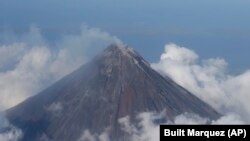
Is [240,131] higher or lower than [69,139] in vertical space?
lower

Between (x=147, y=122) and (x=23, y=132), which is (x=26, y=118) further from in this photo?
(x=147, y=122)

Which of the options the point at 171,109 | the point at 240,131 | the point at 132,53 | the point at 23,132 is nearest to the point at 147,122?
the point at 171,109

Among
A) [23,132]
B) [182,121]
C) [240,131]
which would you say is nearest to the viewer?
[240,131]

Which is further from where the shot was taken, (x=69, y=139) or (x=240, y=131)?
(x=69, y=139)

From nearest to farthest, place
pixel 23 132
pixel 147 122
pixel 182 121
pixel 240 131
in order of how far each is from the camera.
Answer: pixel 240 131 < pixel 182 121 < pixel 147 122 < pixel 23 132

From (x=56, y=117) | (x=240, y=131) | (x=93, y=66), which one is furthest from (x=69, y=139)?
(x=240, y=131)

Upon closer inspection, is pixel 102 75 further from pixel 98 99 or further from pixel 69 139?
pixel 69 139

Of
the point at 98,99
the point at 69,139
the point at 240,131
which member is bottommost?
the point at 240,131
